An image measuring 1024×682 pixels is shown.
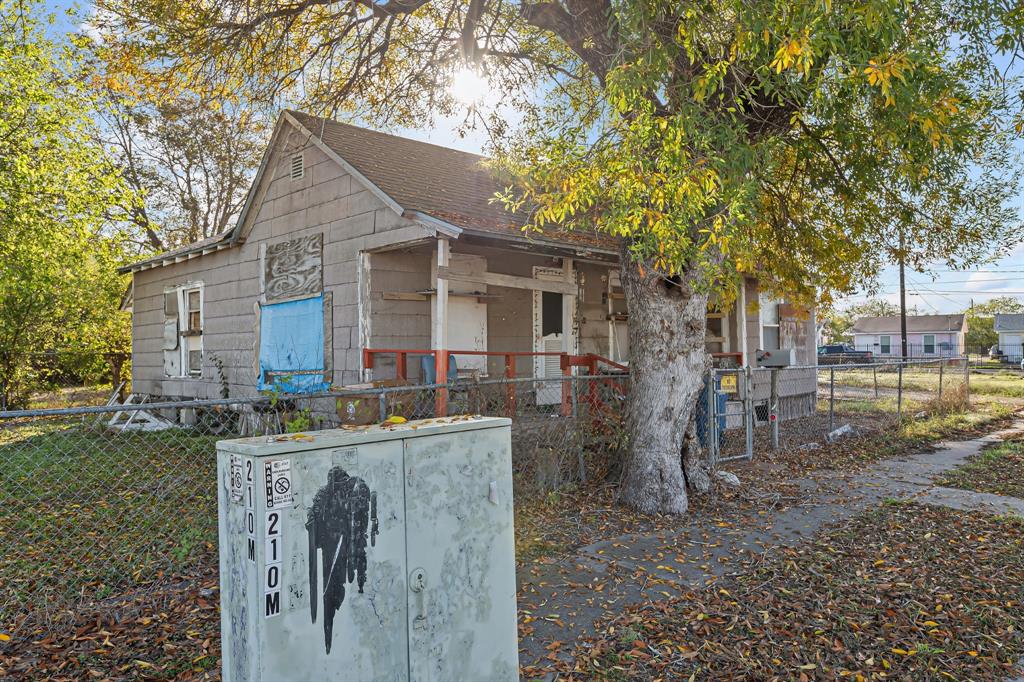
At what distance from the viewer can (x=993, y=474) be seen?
8.71m

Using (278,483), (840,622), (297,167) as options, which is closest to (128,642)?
(278,483)

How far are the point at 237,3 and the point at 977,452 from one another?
13.0 m

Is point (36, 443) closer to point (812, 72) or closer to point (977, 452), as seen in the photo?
point (812, 72)

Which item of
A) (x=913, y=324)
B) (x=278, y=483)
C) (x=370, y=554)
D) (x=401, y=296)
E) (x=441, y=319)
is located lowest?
(x=370, y=554)

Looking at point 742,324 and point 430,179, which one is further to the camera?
point 742,324

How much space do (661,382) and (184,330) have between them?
1143 centimetres

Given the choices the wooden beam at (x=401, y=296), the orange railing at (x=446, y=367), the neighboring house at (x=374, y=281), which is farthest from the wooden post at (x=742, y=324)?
the wooden beam at (x=401, y=296)

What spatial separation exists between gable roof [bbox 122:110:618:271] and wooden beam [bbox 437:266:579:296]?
71 centimetres

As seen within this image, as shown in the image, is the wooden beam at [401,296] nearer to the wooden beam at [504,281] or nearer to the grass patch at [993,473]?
the wooden beam at [504,281]

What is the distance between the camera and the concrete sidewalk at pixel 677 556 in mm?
4191

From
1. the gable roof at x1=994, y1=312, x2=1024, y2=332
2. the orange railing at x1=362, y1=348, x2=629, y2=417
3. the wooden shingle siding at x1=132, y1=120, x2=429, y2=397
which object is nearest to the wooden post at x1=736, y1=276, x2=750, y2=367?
the orange railing at x1=362, y1=348, x2=629, y2=417

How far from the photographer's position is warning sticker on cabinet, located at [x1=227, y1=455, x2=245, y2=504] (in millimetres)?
2514

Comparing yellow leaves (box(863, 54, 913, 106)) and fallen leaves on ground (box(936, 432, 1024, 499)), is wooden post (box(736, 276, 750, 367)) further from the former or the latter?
yellow leaves (box(863, 54, 913, 106))

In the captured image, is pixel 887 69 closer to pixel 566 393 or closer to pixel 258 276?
pixel 566 393
